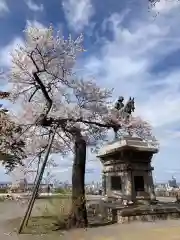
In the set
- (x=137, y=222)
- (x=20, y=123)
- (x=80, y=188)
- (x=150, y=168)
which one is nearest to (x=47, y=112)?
(x=20, y=123)

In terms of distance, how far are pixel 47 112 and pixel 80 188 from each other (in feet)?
13.3

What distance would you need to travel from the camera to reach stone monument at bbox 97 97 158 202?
18.9 meters

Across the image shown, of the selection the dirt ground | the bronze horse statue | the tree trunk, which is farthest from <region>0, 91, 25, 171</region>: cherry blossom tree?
the bronze horse statue

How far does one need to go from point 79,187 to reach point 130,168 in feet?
16.4

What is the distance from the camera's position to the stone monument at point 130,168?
1886 centimetres

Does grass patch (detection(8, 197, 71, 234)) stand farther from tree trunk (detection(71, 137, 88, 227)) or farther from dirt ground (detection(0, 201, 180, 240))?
dirt ground (detection(0, 201, 180, 240))

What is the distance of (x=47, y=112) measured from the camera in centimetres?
1547

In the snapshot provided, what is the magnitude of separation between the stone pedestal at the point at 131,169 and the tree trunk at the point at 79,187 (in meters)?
4.29

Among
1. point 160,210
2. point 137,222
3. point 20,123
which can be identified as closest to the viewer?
point 137,222

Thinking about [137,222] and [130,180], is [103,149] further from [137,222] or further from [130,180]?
[137,222]

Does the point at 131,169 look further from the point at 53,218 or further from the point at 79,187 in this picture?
the point at 53,218

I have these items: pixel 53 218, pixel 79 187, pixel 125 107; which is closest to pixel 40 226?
pixel 53 218

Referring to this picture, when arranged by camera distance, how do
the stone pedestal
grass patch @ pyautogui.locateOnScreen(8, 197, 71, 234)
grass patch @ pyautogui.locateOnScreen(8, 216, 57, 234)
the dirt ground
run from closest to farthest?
1. the dirt ground
2. grass patch @ pyautogui.locateOnScreen(8, 216, 57, 234)
3. grass patch @ pyautogui.locateOnScreen(8, 197, 71, 234)
4. the stone pedestal

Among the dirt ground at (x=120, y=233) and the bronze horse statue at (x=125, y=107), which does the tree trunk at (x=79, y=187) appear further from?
the bronze horse statue at (x=125, y=107)
